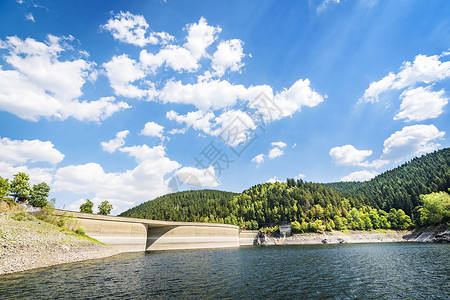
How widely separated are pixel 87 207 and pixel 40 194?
24937 mm

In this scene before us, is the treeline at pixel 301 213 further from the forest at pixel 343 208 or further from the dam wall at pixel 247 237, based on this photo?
the dam wall at pixel 247 237

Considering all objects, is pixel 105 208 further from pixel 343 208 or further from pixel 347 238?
pixel 343 208

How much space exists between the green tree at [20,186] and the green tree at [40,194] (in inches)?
278

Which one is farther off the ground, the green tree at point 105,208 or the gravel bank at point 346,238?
the green tree at point 105,208

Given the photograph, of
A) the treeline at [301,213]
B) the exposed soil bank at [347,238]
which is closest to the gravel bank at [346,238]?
the exposed soil bank at [347,238]

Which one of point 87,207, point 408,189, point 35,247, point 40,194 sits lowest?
point 35,247

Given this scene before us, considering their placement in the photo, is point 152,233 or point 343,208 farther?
point 343,208

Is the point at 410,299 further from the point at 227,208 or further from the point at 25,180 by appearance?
the point at 227,208

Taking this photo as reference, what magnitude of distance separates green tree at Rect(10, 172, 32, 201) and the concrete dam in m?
20.8

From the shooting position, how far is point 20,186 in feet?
174

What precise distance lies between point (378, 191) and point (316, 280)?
172157 millimetres

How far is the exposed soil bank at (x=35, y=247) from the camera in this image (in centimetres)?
2273

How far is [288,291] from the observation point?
55.3ft

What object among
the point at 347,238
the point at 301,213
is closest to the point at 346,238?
the point at 347,238
